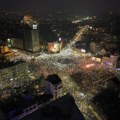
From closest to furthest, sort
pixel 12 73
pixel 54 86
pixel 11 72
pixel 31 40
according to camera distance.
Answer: pixel 54 86, pixel 11 72, pixel 12 73, pixel 31 40

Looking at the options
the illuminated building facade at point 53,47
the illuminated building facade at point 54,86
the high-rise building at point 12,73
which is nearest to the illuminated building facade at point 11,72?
the high-rise building at point 12,73

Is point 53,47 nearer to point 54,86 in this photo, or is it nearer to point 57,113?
point 54,86

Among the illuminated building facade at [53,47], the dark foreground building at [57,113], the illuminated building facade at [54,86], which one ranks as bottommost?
Answer: the illuminated building facade at [53,47]

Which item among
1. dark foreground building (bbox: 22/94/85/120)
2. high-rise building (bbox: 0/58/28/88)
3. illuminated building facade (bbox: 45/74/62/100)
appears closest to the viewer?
dark foreground building (bbox: 22/94/85/120)

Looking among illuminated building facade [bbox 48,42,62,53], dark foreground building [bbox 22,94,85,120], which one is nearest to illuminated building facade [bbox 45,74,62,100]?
dark foreground building [bbox 22,94,85,120]

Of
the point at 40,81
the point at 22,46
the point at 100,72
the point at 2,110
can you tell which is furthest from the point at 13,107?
the point at 22,46

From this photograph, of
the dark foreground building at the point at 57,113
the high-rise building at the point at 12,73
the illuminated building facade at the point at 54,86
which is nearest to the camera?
the dark foreground building at the point at 57,113

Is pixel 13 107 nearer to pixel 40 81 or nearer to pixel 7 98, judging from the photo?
pixel 7 98

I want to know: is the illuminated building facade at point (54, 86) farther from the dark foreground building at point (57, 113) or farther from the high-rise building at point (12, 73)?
the high-rise building at point (12, 73)

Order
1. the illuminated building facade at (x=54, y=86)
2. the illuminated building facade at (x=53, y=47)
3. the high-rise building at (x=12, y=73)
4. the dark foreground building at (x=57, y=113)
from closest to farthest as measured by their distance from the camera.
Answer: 1. the dark foreground building at (x=57, y=113)
2. the illuminated building facade at (x=54, y=86)
3. the high-rise building at (x=12, y=73)
4. the illuminated building facade at (x=53, y=47)

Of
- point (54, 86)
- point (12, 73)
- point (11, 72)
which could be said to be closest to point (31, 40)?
point (12, 73)

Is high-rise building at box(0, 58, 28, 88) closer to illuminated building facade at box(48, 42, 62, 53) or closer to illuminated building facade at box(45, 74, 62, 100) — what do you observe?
illuminated building facade at box(45, 74, 62, 100)
